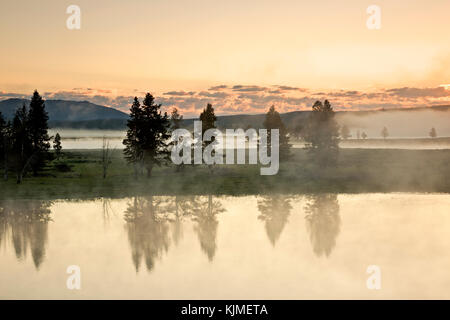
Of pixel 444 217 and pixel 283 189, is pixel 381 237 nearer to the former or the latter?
pixel 444 217

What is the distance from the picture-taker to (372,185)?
56812mm

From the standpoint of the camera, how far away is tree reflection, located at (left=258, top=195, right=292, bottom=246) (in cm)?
2949

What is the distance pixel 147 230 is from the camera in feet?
99.3

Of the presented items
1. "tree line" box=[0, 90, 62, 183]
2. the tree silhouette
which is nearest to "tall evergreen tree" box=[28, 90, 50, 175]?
"tree line" box=[0, 90, 62, 183]

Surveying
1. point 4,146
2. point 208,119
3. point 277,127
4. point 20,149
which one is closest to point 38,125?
point 4,146

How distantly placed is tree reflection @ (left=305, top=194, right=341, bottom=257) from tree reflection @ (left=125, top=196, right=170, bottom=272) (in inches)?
335

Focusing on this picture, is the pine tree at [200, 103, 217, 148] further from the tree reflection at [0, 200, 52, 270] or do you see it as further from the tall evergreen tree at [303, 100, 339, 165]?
the tree reflection at [0, 200, 52, 270]

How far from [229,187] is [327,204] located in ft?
52.1

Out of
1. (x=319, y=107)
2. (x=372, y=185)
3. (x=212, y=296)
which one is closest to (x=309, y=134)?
(x=319, y=107)

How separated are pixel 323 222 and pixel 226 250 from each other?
1040cm

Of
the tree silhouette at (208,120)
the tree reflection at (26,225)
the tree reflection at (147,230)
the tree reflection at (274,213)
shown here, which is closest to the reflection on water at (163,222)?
the tree reflection at (147,230)

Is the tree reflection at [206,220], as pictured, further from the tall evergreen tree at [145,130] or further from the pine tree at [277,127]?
the pine tree at [277,127]

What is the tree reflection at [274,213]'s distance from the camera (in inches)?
1161

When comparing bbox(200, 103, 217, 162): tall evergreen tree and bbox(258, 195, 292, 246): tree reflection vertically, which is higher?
bbox(200, 103, 217, 162): tall evergreen tree
